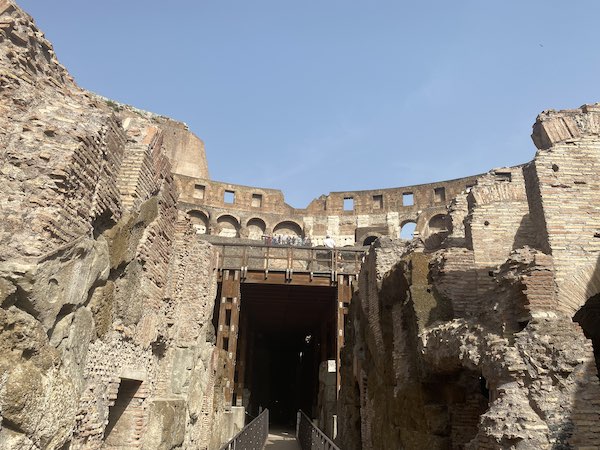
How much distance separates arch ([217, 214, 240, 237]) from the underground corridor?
380 inches

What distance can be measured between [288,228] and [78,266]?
32.2 meters

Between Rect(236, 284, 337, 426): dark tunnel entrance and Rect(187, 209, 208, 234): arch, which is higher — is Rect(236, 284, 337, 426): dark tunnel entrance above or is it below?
below

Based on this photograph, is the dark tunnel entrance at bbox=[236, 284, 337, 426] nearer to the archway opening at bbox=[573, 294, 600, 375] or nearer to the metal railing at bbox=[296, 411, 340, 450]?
the metal railing at bbox=[296, 411, 340, 450]

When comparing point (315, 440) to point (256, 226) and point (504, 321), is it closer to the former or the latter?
point (504, 321)

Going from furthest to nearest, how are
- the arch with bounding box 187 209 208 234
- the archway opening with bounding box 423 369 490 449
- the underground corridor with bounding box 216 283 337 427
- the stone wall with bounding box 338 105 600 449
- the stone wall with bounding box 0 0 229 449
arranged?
the arch with bounding box 187 209 208 234 < the underground corridor with bounding box 216 283 337 427 < the archway opening with bounding box 423 369 490 449 < the stone wall with bounding box 338 105 600 449 < the stone wall with bounding box 0 0 229 449

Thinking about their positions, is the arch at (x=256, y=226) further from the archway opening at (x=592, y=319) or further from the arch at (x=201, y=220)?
the archway opening at (x=592, y=319)

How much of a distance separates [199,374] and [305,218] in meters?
27.9

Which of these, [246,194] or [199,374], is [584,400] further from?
[246,194]

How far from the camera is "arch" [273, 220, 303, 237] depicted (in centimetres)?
3578

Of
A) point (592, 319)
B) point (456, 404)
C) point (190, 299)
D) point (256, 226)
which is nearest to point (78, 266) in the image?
point (190, 299)

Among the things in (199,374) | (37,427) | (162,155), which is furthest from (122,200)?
(199,374)

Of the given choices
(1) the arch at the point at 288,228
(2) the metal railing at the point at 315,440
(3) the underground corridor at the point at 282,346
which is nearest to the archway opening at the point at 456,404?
(2) the metal railing at the point at 315,440

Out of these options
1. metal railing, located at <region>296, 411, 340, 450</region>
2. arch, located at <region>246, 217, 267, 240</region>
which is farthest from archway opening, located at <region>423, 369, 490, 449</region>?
arch, located at <region>246, 217, 267, 240</region>

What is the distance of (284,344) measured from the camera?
3028cm
